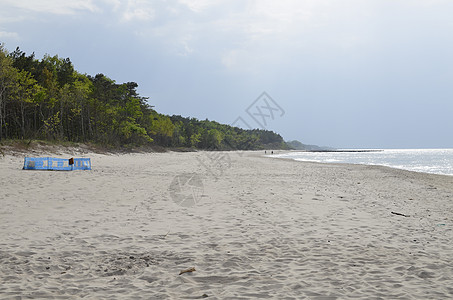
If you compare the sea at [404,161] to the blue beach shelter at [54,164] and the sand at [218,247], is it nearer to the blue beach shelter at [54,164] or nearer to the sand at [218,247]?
the sand at [218,247]

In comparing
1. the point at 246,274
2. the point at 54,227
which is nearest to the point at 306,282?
the point at 246,274

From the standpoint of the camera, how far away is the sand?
473 centimetres

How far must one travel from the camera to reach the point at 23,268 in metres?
5.34

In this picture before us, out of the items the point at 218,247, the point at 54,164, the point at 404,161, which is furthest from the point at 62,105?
the point at 404,161

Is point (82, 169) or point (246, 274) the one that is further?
point (82, 169)

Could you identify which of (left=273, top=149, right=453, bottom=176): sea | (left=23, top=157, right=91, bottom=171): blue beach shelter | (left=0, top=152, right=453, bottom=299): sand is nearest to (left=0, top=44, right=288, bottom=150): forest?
(left=23, top=157, right=91, bottom=171): blue beach shelter

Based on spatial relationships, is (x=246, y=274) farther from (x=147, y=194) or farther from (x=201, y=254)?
(x=147, y=194)

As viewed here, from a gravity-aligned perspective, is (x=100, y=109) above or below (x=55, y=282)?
above

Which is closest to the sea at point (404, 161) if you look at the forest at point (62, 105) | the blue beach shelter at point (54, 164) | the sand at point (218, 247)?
the sand at point (218, 247)

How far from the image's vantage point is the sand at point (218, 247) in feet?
15.5

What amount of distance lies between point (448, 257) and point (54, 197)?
38.9ft

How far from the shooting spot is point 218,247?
6.70m

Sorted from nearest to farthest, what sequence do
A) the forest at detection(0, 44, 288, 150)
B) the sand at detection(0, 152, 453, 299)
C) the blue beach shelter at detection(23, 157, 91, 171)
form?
the sand at detection(0, 152, 453, 299)
the blue beach shelter at detection(23, 157, 91, 171)
the forest at detection(0, 44, 288, 150)

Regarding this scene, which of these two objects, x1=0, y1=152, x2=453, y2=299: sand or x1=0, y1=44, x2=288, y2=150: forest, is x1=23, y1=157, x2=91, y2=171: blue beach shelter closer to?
x1=0, y1=152, x2=453, y2=299: sand
